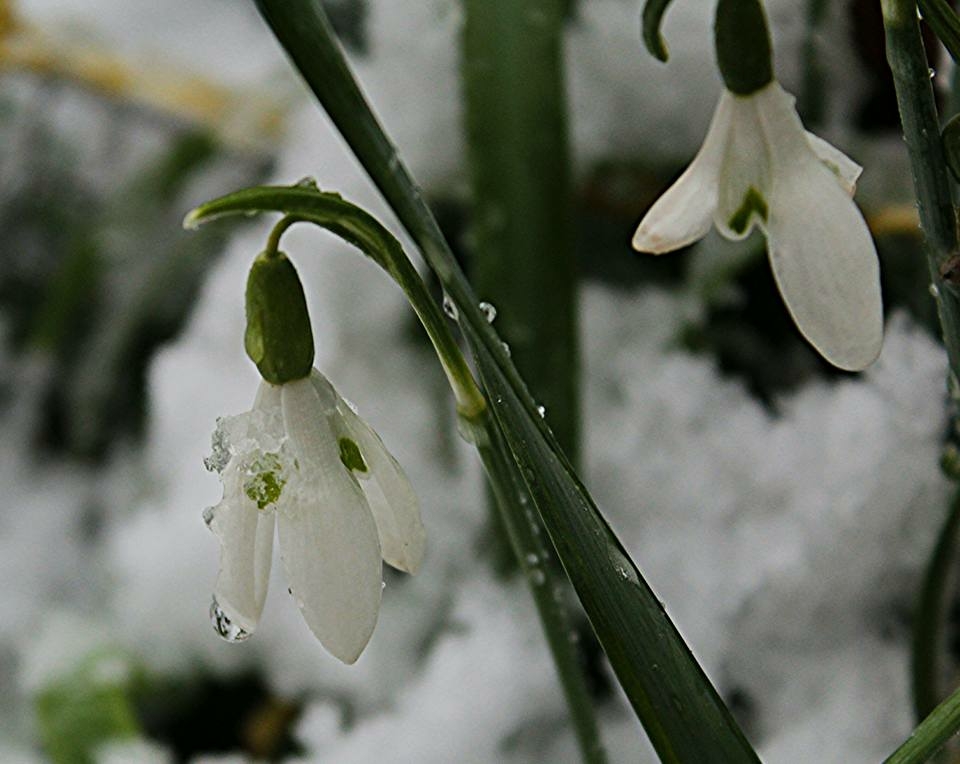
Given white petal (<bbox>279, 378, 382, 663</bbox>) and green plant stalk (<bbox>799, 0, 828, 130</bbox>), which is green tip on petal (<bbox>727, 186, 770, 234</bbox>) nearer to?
white petal (<bbox>279, 378, 382, 663</bbox>)

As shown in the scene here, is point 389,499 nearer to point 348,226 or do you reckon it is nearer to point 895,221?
point 348,226

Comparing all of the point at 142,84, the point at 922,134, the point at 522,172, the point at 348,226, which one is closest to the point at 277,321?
the point at 348,226

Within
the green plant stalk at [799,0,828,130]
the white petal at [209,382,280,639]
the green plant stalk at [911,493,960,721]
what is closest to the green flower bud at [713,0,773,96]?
the white petal at [209,382,280,639]

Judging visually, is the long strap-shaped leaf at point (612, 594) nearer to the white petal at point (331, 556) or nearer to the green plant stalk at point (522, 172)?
the white petal at point (331, 556)

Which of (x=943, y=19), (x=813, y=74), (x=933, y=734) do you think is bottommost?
(x=933, y=734)

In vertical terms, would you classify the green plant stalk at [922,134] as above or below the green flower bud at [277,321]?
below

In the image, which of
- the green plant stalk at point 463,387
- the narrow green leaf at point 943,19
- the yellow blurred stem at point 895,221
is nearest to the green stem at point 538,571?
the green plant stalk at point 463,387

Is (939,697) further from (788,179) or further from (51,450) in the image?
(51,450)
